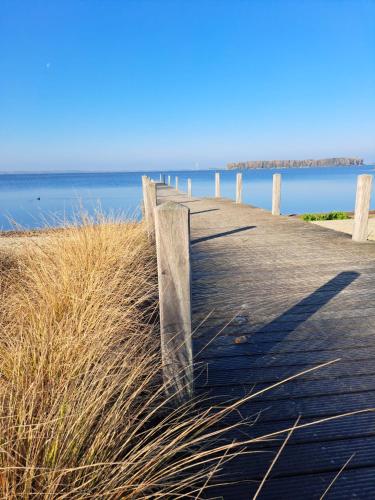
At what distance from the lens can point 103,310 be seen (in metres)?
2.13

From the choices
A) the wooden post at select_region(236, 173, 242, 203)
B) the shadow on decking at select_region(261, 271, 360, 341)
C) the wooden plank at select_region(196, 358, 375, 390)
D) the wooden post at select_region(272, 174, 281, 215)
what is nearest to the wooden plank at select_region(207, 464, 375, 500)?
the wooden plank at select_region(196, 358, 375, 390)

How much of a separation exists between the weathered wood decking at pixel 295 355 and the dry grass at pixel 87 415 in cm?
31

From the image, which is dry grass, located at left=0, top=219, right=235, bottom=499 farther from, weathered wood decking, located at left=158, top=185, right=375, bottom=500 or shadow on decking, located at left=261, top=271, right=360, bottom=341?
shadow on decking, located at left=261, top=271, right=360, bottom=341

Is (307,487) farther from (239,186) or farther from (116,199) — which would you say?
(116,199)

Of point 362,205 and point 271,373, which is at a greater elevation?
point 362,205

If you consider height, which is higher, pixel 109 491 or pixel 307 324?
pixel 109 491

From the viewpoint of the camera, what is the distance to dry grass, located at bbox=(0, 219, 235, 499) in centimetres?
106

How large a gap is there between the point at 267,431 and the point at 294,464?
0.62 ft

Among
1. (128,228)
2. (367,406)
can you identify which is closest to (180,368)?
(367,406)

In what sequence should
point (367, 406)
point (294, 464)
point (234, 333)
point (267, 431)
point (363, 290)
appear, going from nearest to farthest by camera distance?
point (294, 464)
point (267, 431)
point (367, 406)
point (234, 333)
point (363, 290)

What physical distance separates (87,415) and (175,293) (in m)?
0.60

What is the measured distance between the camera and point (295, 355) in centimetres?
223

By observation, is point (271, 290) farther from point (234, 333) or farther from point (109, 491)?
point (109, 491)

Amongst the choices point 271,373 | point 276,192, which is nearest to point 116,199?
point 276,192
